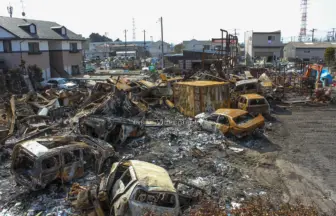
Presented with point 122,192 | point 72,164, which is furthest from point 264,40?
point 122,192

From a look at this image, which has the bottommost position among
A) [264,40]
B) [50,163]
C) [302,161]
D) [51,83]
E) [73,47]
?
[302,161]

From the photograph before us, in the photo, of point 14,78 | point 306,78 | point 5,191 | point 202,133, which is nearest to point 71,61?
point 14,78

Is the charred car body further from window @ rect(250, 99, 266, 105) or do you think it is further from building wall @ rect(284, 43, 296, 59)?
building wall @ rect(284, 43, 296, 59)

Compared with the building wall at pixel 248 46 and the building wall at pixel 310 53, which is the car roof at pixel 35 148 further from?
the building wall at pixel 310 53

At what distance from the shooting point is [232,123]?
42.9ft

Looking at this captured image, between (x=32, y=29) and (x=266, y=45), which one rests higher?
(x=32, y=29)

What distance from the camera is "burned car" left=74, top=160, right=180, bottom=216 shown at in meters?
6.11

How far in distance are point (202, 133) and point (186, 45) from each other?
61.9 metres

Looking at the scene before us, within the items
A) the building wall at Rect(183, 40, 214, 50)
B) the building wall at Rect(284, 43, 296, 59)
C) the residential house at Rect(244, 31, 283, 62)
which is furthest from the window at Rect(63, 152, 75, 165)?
the building wall at Rect(183, 40, 214, 50)

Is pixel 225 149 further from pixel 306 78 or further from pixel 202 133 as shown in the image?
pixel 306 78

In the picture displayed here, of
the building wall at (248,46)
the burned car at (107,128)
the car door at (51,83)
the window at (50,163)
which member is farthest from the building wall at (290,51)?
the window at (50,163)

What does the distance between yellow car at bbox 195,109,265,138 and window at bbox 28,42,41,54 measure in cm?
2603

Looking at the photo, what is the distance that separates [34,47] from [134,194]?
32.5 meters

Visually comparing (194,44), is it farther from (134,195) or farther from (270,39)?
(134,195)
